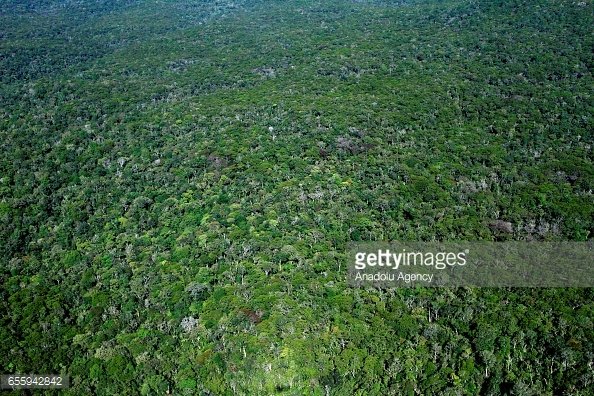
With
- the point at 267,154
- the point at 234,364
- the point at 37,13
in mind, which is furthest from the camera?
the point at 37,13

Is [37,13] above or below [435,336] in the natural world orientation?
above

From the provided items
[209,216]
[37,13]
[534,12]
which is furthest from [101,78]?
[534,12]

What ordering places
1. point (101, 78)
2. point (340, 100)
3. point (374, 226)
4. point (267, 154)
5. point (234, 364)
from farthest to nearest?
1. point (101, 78)
2. point (340, 100)
3. point (267, 154)
4. point (374, 226)
5. point (234, 364)

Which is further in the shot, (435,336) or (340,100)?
(340,100)

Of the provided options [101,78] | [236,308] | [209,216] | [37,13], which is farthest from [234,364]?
[37,13]

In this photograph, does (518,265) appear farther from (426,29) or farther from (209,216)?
(426,29)

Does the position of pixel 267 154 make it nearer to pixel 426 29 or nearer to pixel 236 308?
pixel 236 308
